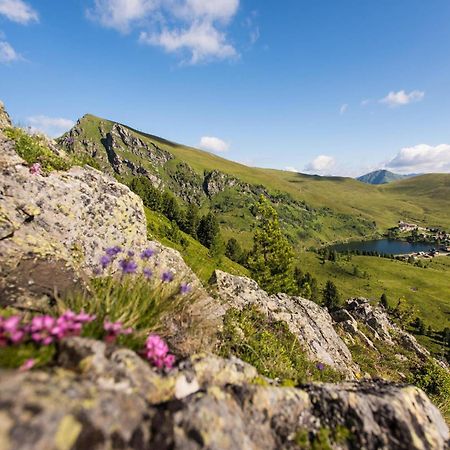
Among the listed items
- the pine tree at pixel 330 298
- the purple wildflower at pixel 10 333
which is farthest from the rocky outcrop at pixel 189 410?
the pine tree at pixel 330 298

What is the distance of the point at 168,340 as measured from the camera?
6.29 m

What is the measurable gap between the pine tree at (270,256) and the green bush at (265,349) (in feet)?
142

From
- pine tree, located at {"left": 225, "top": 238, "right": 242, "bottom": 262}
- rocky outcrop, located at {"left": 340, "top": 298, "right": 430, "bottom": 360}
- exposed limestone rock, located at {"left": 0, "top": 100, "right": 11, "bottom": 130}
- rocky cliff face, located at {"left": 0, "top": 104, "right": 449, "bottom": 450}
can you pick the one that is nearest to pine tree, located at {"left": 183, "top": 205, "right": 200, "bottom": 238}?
pine tree, located at {"left": 225, "top": 238, "right": 242, "bottom": 262}

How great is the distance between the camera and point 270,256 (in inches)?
2327

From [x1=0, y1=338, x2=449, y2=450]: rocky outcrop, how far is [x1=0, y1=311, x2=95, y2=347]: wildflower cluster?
0.25 m

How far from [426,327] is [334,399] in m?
213

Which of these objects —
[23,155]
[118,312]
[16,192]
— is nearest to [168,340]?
[118,312]

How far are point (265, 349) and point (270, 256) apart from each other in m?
50.1

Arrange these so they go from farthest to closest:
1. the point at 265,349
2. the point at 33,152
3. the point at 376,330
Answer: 1. the point at 376,330
2. the point at 33,152
3. the point at 265,349

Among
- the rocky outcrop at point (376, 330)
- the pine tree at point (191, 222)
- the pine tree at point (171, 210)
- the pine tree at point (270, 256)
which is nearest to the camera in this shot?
the rocky outcrop at point (376, 330)

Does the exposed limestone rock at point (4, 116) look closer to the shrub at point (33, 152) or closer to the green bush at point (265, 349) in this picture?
the shrub at point (33, 152)

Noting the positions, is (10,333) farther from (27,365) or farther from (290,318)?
(290,318)

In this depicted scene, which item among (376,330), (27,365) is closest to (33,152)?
(27,365)

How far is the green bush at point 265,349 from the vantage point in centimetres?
780
